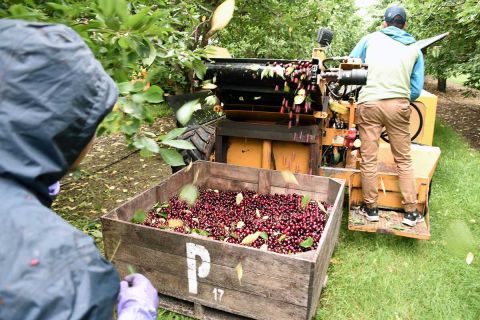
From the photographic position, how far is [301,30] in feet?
21.7

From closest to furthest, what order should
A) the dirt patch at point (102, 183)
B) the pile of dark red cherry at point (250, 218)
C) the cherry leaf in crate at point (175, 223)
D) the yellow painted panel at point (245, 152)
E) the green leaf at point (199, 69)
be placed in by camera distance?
the green leaf at point (199, 69)
the pile of dark red cherry at point (250, 218)
the cherry leaf in crate at point (175, 223)
the yellow painted panel at point (245, 152)
the dirt patch at point (102, 183)

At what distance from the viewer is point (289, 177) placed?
3.49 meters

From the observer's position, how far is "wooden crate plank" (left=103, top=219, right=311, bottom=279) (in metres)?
2.18

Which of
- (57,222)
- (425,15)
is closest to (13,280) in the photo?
(57,222)

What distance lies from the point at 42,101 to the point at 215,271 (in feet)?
5.36

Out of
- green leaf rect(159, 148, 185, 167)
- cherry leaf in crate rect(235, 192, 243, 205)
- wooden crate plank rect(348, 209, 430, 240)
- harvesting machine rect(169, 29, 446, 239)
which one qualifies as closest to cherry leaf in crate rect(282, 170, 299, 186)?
harvesting machine rect(169, 29, 446, 239)

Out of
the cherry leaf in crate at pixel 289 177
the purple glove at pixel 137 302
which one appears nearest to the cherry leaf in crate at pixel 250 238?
the cherry leaf in crate at pixel 289 177

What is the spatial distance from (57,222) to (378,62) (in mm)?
3230

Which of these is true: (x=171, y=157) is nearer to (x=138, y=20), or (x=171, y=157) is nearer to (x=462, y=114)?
(x=138, y=20)

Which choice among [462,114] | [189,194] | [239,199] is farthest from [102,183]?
[462,114]

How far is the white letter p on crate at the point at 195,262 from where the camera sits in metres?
2.36

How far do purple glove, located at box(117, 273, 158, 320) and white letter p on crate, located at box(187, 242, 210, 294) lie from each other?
2.63ft

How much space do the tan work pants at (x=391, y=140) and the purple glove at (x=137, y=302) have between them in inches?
103

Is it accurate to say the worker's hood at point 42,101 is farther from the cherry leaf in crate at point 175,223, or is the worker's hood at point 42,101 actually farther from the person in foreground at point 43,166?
the cherry leaf in crate at point 175,223
